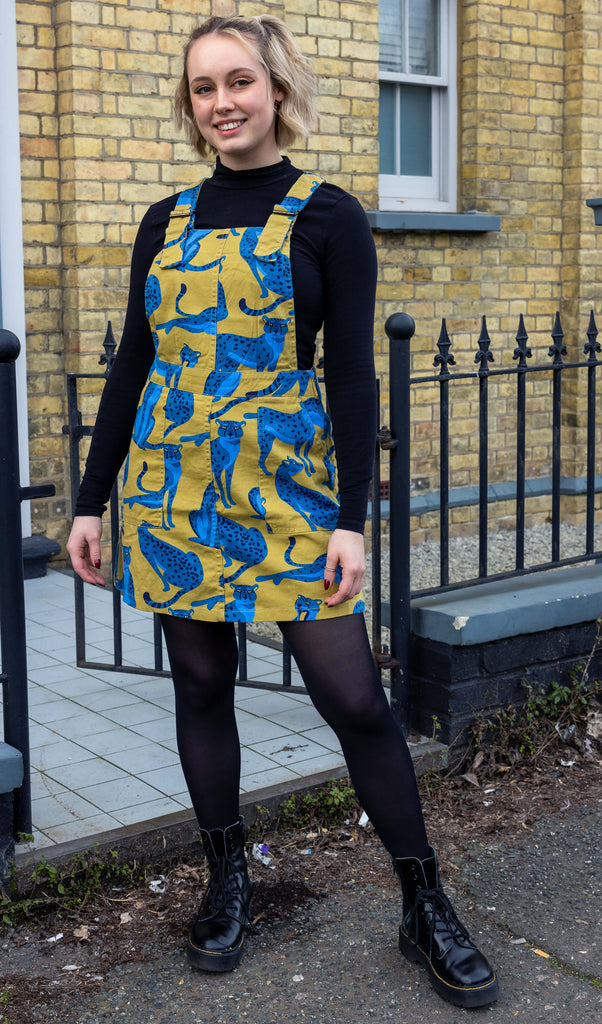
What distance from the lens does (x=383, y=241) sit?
6.84 metres

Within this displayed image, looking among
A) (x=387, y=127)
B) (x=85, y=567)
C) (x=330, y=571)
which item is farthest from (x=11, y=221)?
(x=330, y=571)

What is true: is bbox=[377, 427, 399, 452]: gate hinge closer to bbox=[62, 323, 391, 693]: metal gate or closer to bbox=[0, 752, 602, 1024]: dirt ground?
bbox=[62, 323, 391, 693]: metal gate

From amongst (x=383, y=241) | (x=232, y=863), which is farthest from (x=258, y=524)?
(x=383, y=241)

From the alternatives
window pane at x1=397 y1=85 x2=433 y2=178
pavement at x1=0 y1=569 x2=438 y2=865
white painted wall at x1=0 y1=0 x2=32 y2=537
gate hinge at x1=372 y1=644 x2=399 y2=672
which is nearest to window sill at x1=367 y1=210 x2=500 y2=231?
window pane at x1=397 y1=85 x2=433 y2=178

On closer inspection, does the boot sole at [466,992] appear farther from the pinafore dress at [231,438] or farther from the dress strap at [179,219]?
the dress strap at [179,219]

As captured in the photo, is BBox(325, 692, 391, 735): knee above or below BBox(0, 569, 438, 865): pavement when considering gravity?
above

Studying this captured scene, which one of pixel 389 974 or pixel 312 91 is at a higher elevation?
pixel 312 91

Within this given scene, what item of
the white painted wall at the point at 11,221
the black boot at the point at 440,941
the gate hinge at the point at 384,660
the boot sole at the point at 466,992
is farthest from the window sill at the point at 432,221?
the boot sole at the point at 466,992

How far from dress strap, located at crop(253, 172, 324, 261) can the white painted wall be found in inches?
130

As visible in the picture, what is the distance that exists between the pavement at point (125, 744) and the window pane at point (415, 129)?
3866 millimetres

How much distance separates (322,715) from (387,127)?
5.54m

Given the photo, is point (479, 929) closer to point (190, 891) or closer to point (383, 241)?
point (190, 891)

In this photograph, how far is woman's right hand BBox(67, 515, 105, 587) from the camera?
101 inches

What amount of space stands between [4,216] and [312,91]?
11.4ft
